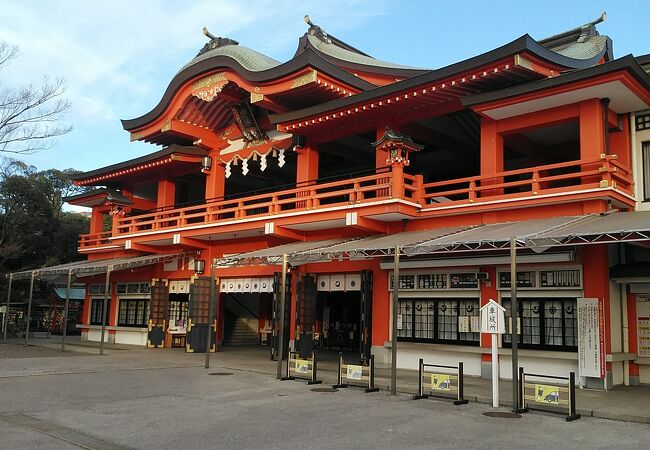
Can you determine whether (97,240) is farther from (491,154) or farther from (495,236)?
(495,236)

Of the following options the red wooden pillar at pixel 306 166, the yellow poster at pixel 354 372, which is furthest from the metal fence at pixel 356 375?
the red wooden pillar at pixel 306 166

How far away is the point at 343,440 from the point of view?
25.6 feet

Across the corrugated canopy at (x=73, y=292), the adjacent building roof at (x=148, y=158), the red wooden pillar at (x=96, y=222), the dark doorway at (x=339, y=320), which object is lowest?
the dark doorway at (x=339, y=320)

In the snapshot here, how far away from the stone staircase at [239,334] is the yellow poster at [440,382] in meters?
15.1

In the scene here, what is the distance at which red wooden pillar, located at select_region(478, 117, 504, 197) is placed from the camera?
49.7ft

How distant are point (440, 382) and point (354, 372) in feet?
7.04

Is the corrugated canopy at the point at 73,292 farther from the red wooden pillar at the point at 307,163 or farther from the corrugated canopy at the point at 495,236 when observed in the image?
the corrugated canopy at the point at 495,236

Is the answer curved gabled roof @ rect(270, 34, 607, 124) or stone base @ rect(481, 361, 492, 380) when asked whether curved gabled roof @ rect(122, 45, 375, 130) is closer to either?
curved gabled roof @ rect(270, 34, 607, 124)

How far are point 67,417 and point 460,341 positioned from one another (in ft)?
32.2

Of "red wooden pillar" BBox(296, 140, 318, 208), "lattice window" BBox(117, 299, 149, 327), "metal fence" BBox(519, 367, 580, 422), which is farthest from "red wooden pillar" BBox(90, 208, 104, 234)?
"metal fence" BBox(519, 367, 580, 422)

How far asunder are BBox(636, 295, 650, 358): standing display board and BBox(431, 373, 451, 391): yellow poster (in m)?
5.35

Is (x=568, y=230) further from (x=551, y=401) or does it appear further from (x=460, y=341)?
(x=460, y=341)

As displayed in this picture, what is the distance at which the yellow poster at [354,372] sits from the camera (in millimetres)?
12898

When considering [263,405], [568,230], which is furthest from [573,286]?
[263,405]
